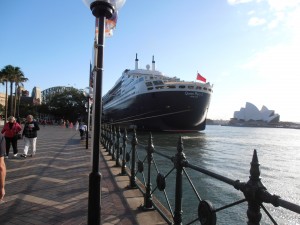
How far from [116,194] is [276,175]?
438 inches

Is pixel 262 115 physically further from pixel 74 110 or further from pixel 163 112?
pixel 163 112

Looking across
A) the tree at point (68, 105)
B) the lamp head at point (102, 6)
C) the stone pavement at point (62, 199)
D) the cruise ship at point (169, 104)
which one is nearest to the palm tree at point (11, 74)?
the cruise ship at point (169, 104)

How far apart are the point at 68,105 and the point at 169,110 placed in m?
68.0

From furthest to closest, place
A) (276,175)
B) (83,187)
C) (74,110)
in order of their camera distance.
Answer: (74,110) → (276,175) → (83,187)

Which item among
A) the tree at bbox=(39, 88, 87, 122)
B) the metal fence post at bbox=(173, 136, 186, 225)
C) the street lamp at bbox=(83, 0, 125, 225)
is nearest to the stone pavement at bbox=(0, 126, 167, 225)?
the metal fence post at bbox=(173, 136, 186, 225)

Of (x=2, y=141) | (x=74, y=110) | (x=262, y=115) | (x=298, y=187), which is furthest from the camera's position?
(x=262, y=115)

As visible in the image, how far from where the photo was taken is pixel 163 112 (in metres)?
39.2

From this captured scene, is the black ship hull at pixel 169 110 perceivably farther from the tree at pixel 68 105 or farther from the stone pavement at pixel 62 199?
the tree at pixel 68 105

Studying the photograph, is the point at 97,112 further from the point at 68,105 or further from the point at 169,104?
the point at 68,105

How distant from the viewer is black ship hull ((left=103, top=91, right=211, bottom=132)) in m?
39.1

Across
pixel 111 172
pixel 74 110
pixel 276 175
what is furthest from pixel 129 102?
pixel 74 110

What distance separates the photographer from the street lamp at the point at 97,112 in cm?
379

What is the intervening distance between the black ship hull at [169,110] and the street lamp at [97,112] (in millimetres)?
34980

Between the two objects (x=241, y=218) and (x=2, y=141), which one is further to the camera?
(x=241, y=218)
